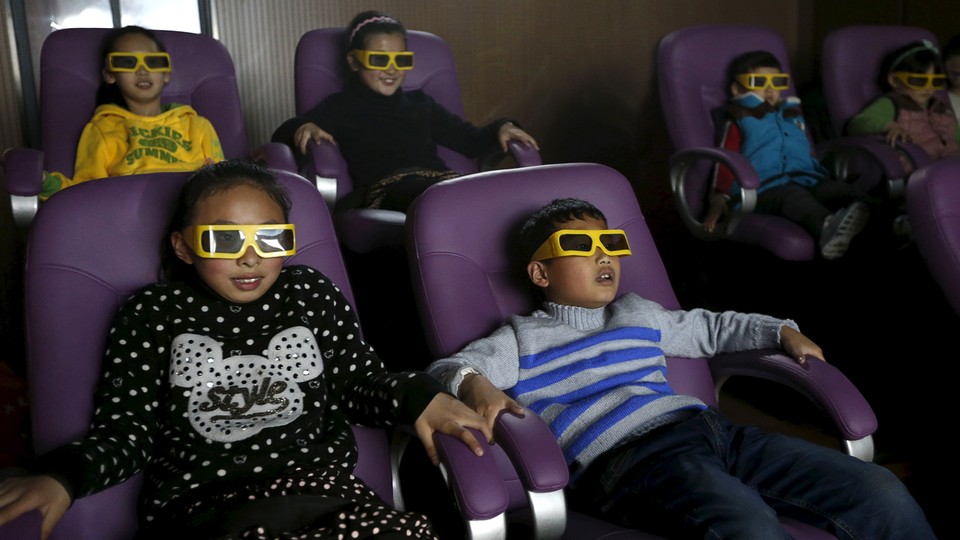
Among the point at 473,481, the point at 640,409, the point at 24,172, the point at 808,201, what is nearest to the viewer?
the point at 473,481

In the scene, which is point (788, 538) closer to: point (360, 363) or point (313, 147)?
point (360, 363)

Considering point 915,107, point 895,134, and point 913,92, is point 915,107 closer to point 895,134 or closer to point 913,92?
point 913,92

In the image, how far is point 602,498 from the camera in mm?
1531

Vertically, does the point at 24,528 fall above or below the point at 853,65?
below

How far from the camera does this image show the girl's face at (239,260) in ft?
4.75

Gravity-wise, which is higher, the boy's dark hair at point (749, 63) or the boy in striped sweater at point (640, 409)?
the boy's dark hair at point (749, 63)

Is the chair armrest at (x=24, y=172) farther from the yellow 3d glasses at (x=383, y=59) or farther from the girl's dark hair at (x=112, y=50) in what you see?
the yellow 3d glasses at (x=383, y=59)

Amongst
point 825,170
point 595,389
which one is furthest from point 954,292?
point 825,170

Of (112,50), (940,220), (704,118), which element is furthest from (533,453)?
(704,118)

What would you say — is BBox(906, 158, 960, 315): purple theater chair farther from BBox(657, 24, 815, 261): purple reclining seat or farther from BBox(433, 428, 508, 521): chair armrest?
BBox(433, 428, 508, 521): chair armrest

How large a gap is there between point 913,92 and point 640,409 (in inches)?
93.8

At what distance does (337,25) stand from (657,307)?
245 centimetres

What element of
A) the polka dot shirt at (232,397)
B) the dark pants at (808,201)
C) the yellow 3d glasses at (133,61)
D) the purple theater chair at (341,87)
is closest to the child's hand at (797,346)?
the polka dot shirt at (232,397)

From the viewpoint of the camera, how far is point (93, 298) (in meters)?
1.50
